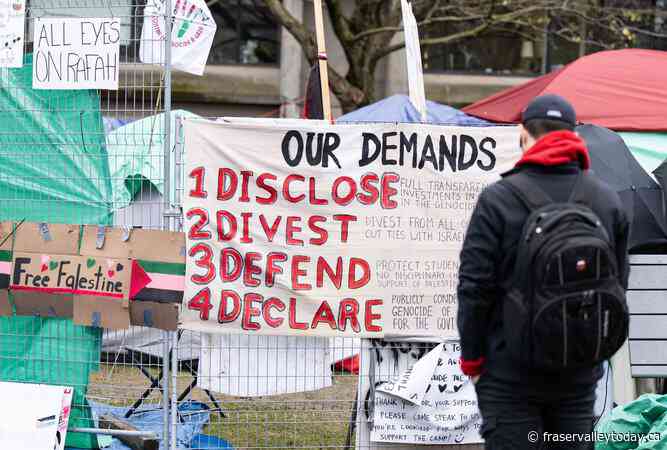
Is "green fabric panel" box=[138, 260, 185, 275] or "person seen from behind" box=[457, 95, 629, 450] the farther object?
"green fabric panel" box=[138, 260, 185, 275]

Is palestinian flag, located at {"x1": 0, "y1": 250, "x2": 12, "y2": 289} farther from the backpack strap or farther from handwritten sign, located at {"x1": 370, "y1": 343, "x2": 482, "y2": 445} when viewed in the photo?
the backpack strap

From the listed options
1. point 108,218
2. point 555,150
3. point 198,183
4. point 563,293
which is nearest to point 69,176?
point 108,218

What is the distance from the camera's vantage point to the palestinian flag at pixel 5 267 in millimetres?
6387

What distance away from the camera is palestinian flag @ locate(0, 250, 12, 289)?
639 centimetres

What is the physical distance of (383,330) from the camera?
20.7 feet

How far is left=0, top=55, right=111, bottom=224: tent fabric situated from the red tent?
4476mm

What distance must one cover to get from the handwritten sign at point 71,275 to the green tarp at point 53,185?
272mm

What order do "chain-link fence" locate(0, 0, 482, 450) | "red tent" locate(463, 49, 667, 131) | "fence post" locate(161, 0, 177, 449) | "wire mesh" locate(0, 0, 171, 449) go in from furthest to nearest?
"red tent" locate(463, 49, 667, 131)
"wire mesh" locate(0, 0, 171, 449)
"chain-link fence" locate(0, 0, 482, 450)
"fence post" locate(161, 0, 177, 449)

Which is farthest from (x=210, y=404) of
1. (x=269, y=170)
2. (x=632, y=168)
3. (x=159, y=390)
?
(x=632, y=168)

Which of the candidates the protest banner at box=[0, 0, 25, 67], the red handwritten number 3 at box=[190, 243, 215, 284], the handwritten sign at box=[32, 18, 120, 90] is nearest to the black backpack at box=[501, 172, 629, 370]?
the red handwritten number 3 at box=[190, 243, 215, 284]

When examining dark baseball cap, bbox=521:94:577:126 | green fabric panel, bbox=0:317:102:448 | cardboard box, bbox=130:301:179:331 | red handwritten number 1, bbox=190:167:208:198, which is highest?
dark baseball cap, bbox=521:94:577:126

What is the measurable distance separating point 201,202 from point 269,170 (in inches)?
18.1

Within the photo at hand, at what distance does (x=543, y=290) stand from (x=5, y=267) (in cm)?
379

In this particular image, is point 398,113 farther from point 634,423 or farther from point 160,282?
point 634,423
